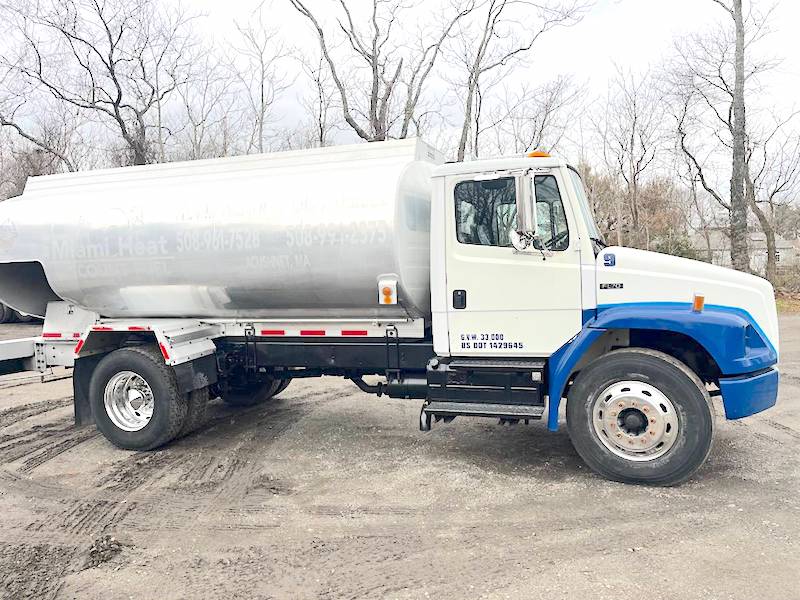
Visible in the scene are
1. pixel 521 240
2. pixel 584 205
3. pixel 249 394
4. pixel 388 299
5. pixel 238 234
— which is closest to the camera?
pixel 521 240

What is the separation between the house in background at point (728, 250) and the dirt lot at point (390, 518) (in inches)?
652

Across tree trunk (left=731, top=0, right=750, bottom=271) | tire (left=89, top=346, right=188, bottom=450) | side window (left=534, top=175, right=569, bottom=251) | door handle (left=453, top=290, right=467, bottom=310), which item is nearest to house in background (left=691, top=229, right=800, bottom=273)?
tree trunk (left=731, top=0, right=750, bottom=271)

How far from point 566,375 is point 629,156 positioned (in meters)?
23.2

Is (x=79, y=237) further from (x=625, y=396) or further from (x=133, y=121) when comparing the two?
(x=133, y=121)

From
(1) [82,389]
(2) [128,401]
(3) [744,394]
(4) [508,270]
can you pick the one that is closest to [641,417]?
(3) [744,394]

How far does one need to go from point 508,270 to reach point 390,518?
218 cm

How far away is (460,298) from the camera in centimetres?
545

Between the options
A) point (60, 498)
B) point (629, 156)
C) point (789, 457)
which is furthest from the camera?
point (629, 156)

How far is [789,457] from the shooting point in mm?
5516

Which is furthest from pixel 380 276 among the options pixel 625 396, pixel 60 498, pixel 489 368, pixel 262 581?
pixel 60 498

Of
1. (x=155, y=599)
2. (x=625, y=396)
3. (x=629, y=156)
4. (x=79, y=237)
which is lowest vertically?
(x=155, y=599)

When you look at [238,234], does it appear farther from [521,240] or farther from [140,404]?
[521,240]

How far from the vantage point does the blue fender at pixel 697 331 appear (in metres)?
4.76

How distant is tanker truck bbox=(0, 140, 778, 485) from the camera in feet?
16.2
